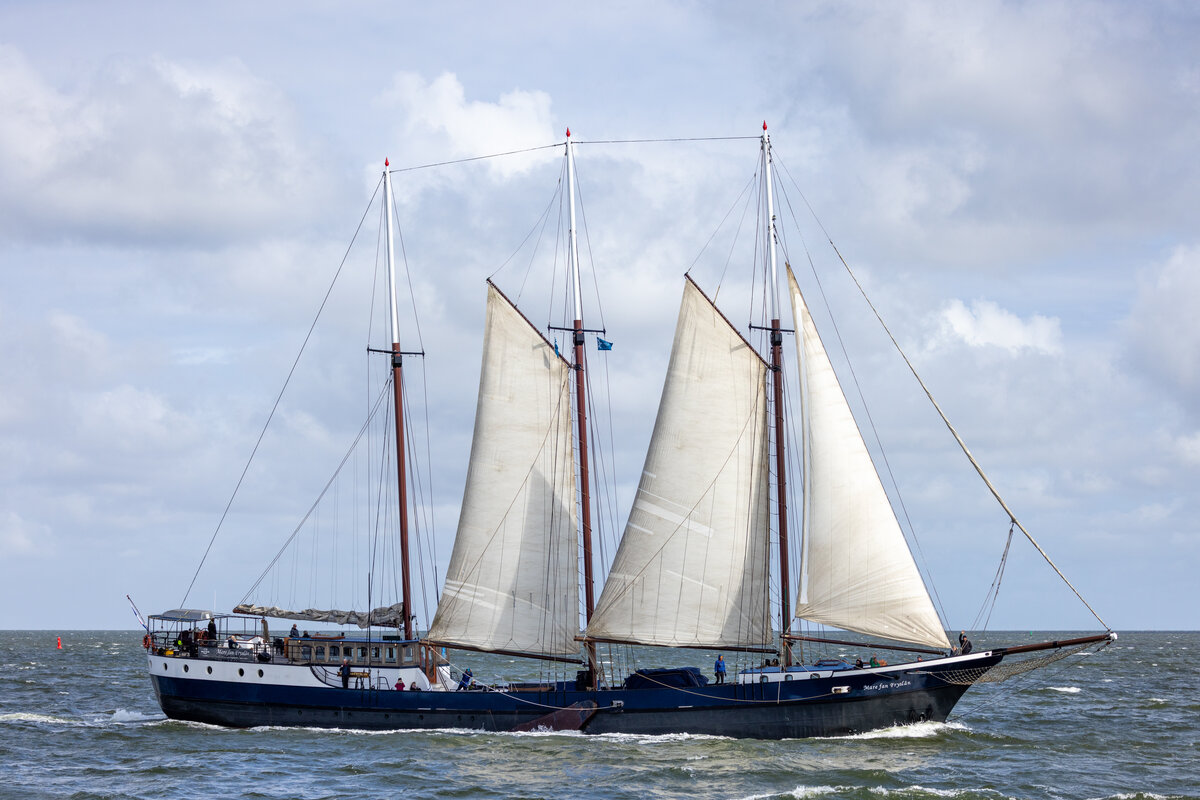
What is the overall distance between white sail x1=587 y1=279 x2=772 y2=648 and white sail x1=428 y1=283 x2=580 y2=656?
9.62ft

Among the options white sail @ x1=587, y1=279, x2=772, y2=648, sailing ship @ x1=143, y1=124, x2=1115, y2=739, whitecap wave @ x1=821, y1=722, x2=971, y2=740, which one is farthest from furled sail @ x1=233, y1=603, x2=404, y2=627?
whitecap wave @ x1=821, y1=722, x2=971, y2=740

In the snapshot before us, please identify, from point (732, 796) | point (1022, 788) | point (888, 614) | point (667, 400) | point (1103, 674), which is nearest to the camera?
point (732, 796)

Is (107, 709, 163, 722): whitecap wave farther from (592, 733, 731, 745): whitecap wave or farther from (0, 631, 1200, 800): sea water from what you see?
(592, 733, 731, 745): whitecap wave

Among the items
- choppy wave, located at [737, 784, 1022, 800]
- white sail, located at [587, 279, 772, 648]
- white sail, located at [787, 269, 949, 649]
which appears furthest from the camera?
white sail, located at [587, 279, 772, 648]

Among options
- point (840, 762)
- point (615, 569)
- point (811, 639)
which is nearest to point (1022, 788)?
point (840, 762)

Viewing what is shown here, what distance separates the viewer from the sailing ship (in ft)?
153

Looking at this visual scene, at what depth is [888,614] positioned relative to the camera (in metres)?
46.2

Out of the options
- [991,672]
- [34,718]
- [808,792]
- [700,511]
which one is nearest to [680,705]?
[700,511]

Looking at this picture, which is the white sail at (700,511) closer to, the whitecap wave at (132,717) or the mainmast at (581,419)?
the mainmast at (581,419)

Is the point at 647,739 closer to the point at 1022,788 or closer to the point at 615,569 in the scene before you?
the point at 615,569

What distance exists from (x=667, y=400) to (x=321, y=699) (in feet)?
60.3

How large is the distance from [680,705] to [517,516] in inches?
406

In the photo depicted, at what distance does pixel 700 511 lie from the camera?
48.8 metres

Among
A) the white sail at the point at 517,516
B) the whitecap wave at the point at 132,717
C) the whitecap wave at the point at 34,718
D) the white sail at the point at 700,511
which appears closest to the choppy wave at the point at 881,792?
the white sail at the point at 700,511
